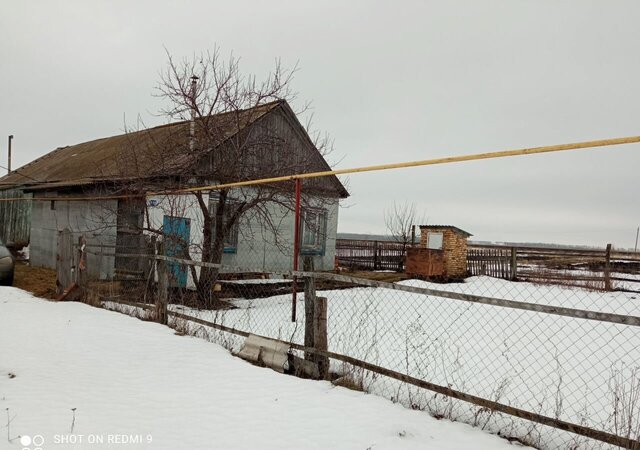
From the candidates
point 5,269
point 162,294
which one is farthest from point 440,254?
point 5,269

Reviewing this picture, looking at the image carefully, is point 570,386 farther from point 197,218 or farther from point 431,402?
point 197,218

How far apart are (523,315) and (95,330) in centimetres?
857

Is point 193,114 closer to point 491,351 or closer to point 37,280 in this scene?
point 37,280

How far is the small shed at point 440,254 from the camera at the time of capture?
16.1 metres

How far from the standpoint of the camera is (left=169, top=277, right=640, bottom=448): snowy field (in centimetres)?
425

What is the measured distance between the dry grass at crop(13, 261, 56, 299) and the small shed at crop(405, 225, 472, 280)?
11.9 m

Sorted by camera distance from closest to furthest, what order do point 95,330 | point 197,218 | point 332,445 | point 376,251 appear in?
point 332,445, point 95,330, point 197,218, point 376,251

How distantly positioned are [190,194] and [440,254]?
9482 millimetres

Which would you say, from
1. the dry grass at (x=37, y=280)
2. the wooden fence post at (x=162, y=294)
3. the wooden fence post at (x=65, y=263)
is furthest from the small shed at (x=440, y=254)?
the dry grass at (x=37, y=280)

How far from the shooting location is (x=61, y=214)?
1518 centimetres

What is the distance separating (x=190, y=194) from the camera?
11.3 m

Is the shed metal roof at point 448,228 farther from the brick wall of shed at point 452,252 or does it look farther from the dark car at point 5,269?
the dark car at point 5,269

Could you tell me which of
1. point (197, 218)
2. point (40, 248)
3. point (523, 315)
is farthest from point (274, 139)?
point (40, 248)

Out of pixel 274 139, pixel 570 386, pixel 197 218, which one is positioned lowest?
pixel 570 386
